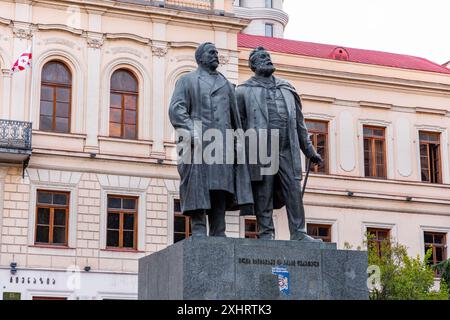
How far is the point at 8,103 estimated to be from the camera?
27641mm

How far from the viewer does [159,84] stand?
29.5 metres

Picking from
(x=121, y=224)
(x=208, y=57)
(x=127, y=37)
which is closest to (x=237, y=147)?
(x=208, y=57)

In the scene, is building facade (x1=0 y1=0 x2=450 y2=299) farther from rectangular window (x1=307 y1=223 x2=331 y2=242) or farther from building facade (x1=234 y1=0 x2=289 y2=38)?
building facade (x1=234 y1=0 x2=289 y2=38)

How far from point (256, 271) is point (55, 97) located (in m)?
18.7

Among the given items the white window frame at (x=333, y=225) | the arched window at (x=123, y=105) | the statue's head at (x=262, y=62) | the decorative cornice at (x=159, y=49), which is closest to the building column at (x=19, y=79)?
the arched window at (x=123, y=105)

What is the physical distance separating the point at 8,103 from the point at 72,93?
1.90 m

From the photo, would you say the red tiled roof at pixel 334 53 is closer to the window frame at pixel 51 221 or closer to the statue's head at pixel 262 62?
the window frame at pixel 51 221

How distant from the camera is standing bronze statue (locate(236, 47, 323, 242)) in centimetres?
1154

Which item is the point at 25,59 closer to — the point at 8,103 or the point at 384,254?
the point at 8,103

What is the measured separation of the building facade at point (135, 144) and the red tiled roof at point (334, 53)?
30.8 inches

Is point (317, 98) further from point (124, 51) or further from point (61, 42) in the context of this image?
point (61, 42)

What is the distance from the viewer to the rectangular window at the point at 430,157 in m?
33.5
